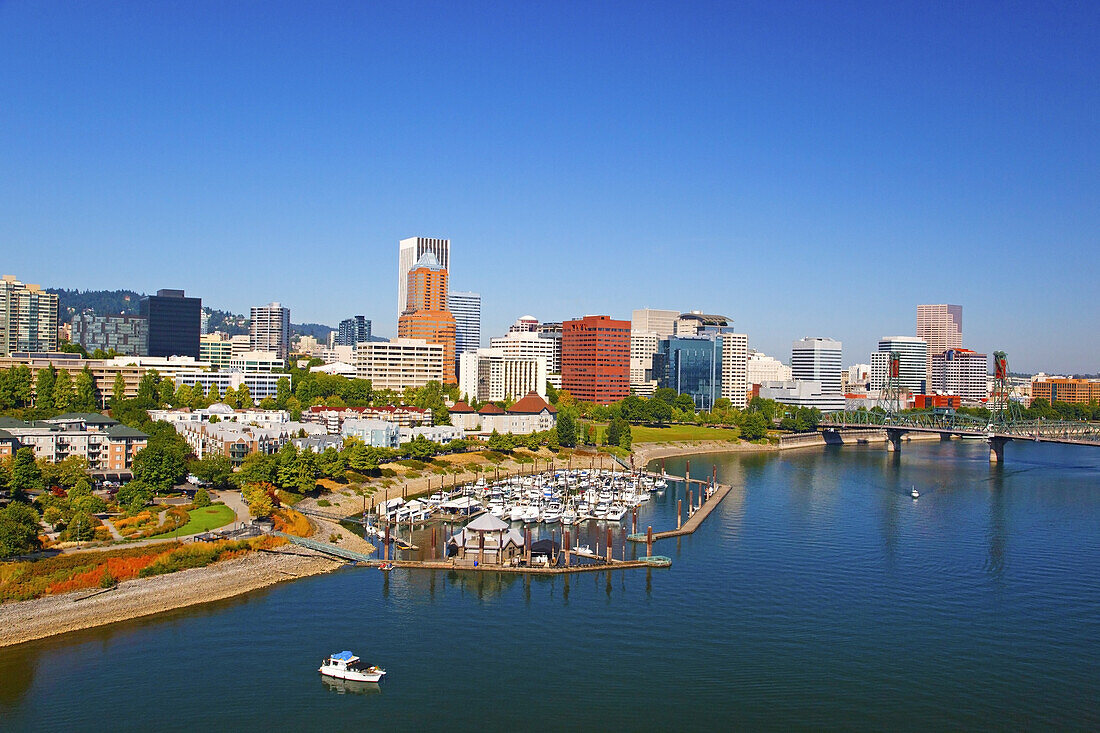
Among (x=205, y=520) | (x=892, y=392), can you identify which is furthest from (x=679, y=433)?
(x=205, y=520)

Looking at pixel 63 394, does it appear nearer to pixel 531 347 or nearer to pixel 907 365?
pixel 531 347

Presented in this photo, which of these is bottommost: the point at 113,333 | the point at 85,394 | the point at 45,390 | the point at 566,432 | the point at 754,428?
the point at 754,428

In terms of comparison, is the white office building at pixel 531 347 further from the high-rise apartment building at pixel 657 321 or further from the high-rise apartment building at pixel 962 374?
the high-rise apartment building at pixel 962 374

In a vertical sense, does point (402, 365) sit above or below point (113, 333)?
below

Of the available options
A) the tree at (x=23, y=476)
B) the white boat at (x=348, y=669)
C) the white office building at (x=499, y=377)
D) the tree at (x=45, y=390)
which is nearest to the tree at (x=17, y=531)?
the tree at (x=23, y=476)

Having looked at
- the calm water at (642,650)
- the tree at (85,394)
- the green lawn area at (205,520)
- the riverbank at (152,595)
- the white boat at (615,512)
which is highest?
the tree at (85,394)

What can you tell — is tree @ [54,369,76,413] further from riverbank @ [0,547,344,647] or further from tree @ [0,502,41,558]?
riverbank @ [0,547,344,647]
